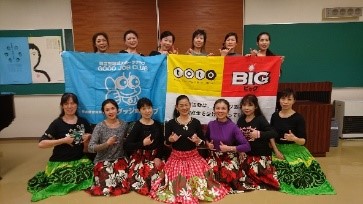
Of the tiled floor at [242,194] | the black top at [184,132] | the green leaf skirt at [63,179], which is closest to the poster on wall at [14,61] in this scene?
the tiled floor at [242,194]

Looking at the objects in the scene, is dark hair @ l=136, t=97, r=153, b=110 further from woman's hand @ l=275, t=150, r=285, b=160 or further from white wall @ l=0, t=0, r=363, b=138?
white wall @ l=0, t=0, r=363, b=138

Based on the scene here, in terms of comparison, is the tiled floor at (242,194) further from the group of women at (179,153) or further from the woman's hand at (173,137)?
the woman's hand at (173,137)

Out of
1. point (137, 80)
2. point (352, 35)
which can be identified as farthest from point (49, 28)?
point (352, 35)

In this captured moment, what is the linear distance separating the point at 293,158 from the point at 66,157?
7.25ft

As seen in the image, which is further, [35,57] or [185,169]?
→ [35,57]

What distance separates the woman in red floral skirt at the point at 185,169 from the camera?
2.62 m

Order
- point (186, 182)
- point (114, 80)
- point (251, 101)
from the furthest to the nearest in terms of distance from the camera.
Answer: point (114, 80) → point (251, 101) → point (186, 182)

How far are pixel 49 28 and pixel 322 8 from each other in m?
4.11

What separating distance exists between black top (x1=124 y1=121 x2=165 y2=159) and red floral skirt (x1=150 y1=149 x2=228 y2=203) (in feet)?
0.61

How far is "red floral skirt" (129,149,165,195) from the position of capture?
9.19ft

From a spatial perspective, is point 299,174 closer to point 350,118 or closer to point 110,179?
point 110,179

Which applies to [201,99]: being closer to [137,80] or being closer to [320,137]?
[137,80]

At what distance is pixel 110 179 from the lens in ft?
9.16

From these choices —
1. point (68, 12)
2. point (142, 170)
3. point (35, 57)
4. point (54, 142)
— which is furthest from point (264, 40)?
point (35, 57)
